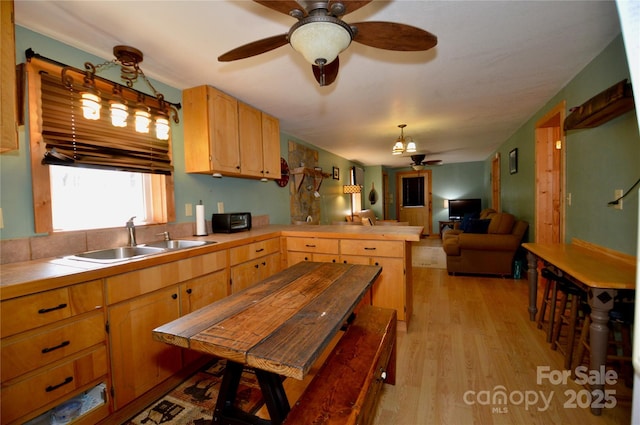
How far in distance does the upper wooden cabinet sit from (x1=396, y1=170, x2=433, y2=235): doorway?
7016 millimetres

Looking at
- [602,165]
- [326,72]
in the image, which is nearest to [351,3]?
[326,72]

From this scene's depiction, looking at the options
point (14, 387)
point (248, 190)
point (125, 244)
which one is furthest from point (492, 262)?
point (14, 387)

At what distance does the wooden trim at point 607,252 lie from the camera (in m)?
1.76

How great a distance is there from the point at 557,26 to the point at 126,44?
9.25 feet

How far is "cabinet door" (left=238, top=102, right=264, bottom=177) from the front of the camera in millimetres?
2863

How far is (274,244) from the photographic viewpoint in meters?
2.92

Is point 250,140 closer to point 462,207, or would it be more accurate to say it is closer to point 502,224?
point 502,224

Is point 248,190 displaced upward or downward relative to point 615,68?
downward

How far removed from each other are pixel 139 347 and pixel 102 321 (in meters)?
0.30

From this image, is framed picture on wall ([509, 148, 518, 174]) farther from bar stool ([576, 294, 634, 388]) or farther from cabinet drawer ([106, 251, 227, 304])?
cabinet drawer ([106, 251, 227, 304])

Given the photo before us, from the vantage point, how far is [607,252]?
200cm

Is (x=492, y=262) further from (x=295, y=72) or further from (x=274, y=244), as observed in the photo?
(x=295, y=72)

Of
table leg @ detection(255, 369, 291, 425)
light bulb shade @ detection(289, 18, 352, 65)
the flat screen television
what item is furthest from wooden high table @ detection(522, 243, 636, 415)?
the flat screen television

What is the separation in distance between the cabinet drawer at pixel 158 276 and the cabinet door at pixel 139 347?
0.05 meters
